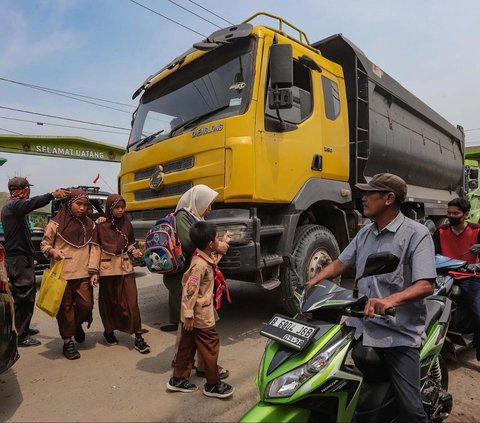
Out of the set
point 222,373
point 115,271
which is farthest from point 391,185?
point 115,271

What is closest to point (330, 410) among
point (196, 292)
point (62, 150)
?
point (196, 292)

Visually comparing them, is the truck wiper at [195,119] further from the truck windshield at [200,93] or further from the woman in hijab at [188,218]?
the woman in hijab at [188,218]

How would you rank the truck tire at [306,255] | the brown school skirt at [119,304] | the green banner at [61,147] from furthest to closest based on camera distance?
the green banner at [61,147]
the truck tire at [306,255]
the brown school skirt at [119,304]

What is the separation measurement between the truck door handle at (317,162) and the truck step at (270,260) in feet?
3.83

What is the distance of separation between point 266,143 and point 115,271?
1979 millimetres

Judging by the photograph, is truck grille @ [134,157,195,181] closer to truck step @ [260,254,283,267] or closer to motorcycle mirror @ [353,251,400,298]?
truck step @ [260,254,283,267]

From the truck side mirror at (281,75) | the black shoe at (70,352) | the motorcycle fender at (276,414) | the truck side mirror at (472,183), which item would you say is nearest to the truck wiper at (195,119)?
the truck side mirror at (281,75)

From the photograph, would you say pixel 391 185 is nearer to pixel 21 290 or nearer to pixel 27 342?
pixel 21 290

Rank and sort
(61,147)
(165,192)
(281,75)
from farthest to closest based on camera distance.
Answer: (61,147), (165,192), (281,75)

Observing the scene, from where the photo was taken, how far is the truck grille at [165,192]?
13.6 feet

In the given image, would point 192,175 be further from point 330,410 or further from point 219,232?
point 330,410

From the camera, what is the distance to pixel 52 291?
3.49 m

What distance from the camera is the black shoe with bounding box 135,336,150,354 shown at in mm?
3722

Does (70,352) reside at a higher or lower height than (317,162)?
lower
